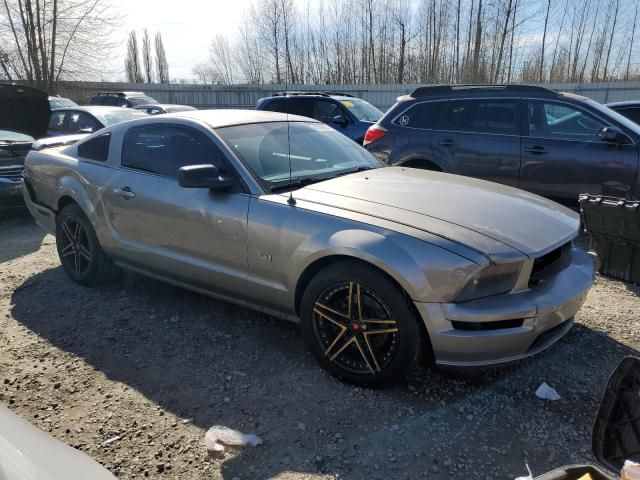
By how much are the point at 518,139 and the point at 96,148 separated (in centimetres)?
460

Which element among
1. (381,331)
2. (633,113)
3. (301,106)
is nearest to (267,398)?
(381,331)

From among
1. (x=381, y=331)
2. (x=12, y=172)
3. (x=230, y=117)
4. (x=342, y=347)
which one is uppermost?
(x=230, y=117)

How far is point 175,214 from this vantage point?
372cm

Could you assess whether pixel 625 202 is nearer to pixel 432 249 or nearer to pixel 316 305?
pixel 432 249

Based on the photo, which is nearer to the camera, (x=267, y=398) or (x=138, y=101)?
(x=267, y=398)

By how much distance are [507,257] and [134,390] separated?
229cm

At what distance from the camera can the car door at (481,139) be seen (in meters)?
6.19

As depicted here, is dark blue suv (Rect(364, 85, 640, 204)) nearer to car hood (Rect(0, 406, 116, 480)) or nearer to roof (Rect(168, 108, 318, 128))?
roof (Rect(168, 108, 318, 128))

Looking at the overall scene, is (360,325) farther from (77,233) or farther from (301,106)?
(301,106)

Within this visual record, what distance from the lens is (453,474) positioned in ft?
7.87

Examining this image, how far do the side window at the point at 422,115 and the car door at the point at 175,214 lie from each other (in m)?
3.66

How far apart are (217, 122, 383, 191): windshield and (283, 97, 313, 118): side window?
651 cm

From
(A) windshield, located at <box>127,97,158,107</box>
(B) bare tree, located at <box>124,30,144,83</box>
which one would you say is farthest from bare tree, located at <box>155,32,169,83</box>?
(A) windshield, located at <box>127,97,158,107</box>

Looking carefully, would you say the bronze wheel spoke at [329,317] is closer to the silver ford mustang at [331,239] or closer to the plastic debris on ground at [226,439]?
the silver ford mustang at [331,239]
